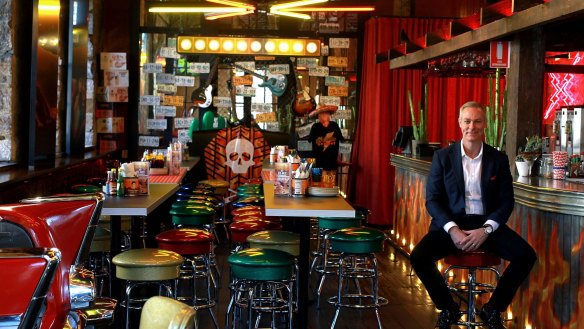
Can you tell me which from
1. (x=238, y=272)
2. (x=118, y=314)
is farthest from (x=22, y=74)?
(x=238, y=272)

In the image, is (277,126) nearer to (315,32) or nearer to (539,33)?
(315,32)

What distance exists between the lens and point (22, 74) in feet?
24.6

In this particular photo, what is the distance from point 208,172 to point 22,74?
4435 mm

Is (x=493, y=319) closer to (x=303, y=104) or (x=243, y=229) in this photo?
(x=243, y=229)

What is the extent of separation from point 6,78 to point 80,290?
4.50 meters

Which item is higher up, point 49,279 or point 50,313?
point 49,279

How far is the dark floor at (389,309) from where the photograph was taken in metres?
6.41

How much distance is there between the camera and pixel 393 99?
12023 millimetres

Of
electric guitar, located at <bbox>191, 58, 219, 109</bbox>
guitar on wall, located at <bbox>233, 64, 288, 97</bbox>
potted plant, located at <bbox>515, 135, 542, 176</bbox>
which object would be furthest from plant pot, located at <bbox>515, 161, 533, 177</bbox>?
electric guitar, located at <bbox>191, 58, 219, 109</bbox>

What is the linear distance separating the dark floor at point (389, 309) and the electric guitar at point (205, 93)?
13.6 feet

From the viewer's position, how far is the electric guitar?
12.4 m

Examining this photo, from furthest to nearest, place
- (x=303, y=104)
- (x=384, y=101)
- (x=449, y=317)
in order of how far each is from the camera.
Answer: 1. (x=303, y=104)
2. (x=384, y=101)
3. (x=449, y=317)

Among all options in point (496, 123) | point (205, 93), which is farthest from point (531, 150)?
point (205, 93)

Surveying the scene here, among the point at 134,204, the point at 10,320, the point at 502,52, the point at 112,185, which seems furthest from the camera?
the point at 502,52
